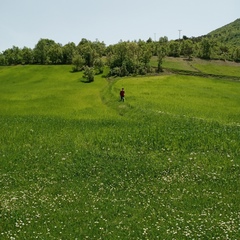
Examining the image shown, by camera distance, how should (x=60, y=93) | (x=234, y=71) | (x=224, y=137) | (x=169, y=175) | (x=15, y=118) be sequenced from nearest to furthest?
(x=169, y=175) → (x=224, y=137) → (x=15, y=118) → (x=60, y=93) → (x=234, y=71)

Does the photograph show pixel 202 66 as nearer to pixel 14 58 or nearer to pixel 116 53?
pixel 116 53

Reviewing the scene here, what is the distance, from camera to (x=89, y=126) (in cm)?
3816

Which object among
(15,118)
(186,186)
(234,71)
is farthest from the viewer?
(234,71)

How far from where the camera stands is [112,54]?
399ft

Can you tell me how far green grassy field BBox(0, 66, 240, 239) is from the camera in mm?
18297

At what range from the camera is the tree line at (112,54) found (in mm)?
101438

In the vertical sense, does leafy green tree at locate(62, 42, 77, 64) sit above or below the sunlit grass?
above

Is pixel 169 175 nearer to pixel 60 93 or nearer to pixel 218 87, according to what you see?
pixel 60 93

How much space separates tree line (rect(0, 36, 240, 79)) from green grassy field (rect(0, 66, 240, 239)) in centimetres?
5312

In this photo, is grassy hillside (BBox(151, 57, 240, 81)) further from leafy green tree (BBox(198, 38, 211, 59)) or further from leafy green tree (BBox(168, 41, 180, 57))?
leafy green tree (BBox(168, 41, 180, 57))

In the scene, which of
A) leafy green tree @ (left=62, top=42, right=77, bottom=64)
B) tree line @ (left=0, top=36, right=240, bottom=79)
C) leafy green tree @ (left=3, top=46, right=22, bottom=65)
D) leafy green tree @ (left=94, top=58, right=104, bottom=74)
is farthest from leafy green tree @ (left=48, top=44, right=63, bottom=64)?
leafy green tree @ (left=94, top=58, right=104, bottom=74)

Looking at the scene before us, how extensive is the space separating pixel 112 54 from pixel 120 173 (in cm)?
10049

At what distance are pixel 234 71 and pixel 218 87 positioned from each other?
53478mm

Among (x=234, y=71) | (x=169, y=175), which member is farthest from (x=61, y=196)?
(x=234, y=71)
